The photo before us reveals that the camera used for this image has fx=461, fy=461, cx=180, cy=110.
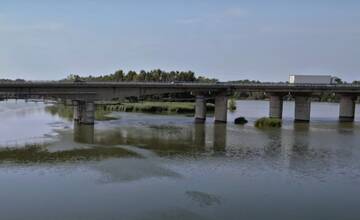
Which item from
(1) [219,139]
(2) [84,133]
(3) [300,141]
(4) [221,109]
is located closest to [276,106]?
(4) [221,109]

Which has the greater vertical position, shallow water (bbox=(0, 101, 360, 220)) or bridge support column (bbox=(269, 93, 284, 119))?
bridge support column (bbox=(269, 93, 284, 119))

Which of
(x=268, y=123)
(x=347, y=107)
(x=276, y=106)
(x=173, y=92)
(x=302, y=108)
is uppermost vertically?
(x=173, y=92)

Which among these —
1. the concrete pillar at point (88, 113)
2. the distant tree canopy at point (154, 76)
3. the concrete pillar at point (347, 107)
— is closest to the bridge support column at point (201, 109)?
the concrete pillar at point (88, 113)

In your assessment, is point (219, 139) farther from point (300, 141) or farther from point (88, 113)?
point (88, 113)

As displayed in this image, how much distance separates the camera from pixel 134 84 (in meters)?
86.9

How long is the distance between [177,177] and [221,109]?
56014 mm

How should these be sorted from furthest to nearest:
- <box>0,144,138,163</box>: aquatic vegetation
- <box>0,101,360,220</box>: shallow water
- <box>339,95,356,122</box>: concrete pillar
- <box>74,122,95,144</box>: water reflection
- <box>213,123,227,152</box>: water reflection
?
<box>339,95,356,122</box>: concrete pillar < <box>74,122,95,144</box>: water reflection < <box>213,123,227,152</box>: water reflection < <box>0,144,138,163</box>: aquatic vegetation < <box>0,101,360,220</box>: shallow water

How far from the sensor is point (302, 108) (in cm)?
9981

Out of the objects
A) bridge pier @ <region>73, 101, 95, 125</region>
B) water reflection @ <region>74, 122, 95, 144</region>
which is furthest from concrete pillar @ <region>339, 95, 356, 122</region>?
water reflection @ <region>74, 122, 95, 144</region>

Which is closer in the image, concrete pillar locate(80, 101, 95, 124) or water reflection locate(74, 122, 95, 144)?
water reflection locate(74, 122, 95, 144)

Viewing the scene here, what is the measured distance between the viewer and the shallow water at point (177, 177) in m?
27.1

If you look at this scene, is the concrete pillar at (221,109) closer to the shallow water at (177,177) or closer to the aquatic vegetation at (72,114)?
the aquatic vegetation at (72,114)

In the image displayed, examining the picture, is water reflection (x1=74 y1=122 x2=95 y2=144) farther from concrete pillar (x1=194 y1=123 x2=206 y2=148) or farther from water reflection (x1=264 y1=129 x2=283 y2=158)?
water reflection (x1=264 y1=129 x2=283 y2=158)

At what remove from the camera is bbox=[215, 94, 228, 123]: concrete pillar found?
89.8m
